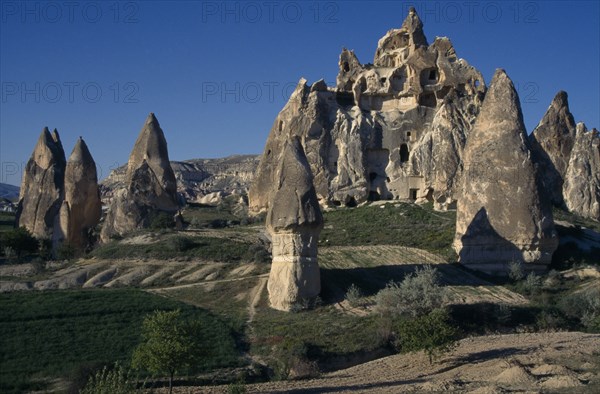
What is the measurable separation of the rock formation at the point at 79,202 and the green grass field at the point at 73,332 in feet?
45.5

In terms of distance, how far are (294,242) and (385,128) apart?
19.6 m

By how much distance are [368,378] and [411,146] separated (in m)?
25.3

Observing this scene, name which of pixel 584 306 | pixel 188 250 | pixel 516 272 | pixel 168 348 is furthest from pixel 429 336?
pixel 188 250

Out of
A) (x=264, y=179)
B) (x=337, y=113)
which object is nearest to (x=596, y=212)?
(x=337, y=113)

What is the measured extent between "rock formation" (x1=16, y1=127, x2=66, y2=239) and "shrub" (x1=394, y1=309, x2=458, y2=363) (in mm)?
27218

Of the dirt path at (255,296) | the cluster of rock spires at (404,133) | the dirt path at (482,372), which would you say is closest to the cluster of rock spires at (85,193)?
the cluster of rock spires at (404,133)

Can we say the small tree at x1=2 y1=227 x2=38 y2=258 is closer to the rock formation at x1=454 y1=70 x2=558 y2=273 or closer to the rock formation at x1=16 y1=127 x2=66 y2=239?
the rock formation at x1=16 y1=127 x2=66 y2=239

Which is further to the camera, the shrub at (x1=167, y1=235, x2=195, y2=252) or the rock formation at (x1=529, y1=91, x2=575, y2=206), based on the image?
the rock formation at (x1=529, y1=91, x2=575, y2=206)

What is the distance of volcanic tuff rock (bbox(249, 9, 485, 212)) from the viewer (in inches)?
1612

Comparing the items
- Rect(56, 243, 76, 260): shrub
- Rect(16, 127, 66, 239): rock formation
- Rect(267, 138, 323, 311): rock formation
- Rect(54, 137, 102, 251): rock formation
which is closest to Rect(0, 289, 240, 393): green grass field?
Rect(267, 138, 323, 311): rock formation

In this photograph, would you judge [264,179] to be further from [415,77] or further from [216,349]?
[216,349]

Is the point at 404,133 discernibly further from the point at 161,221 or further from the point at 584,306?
the point at 584,306

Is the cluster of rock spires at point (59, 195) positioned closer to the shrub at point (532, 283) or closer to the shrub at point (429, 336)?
the shrub at point (532, 283)

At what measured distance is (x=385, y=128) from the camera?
4250cm
